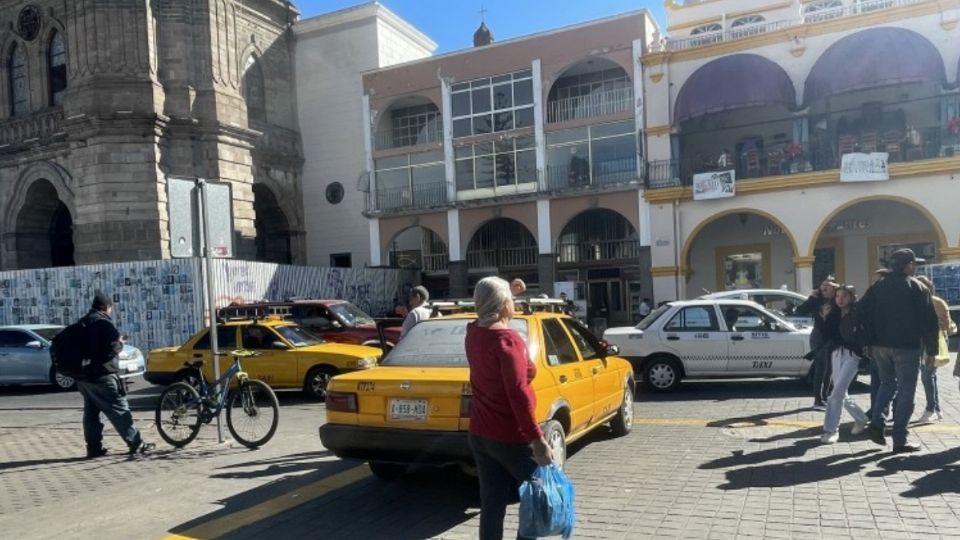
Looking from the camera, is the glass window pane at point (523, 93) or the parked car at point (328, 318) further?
the glass window pane at point (523, 93)

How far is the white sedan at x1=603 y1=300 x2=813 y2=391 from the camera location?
1073cm

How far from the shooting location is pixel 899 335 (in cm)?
648

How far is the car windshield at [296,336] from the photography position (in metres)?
12.2

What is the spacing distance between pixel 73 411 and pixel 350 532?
28.9 ft

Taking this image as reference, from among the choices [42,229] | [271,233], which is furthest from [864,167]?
[42,229]

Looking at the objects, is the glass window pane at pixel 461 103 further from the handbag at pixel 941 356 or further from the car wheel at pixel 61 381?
the handbag at pixel 941 356

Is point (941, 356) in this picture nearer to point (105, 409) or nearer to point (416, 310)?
point (416, 310)

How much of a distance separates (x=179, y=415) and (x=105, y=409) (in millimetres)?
771

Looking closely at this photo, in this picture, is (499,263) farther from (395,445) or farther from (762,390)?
(395,445)

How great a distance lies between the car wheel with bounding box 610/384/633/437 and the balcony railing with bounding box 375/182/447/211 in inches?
878

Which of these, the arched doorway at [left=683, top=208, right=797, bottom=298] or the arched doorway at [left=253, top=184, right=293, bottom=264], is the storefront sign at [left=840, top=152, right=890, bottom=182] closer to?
the arched doorway at [left=683, top=208, right=797, bottom=298]

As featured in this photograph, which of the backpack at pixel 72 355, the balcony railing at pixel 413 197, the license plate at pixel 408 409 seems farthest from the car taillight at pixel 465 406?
the balcony railing at pixel 413 197

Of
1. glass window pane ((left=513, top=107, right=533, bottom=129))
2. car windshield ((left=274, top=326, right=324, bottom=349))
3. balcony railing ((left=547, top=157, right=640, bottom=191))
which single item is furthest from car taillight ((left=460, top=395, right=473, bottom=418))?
glass window pane ((left=513, top=107, right=533, bottom=129))

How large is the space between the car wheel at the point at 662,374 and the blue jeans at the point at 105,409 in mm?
7291
